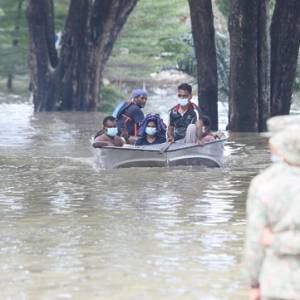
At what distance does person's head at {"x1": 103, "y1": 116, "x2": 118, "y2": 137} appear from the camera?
19.4 m

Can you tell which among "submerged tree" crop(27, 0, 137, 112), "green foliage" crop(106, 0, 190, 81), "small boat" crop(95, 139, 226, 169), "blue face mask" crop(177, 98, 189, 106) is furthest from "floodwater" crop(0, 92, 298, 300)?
"green foliage" crop(106, 0, 190, 81)

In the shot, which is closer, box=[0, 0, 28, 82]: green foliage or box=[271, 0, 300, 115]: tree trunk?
box=[271, 0, 300, 115]: tree trunk

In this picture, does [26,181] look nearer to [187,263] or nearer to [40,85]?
[187,263]

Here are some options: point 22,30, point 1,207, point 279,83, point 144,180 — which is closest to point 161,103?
point 22,30

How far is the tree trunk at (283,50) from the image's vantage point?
92.2ft

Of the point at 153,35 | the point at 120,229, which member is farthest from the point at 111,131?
the point at 153,35

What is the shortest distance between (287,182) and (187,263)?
4.42 metres

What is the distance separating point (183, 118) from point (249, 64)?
7.36m

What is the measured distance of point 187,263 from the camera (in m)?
10.4

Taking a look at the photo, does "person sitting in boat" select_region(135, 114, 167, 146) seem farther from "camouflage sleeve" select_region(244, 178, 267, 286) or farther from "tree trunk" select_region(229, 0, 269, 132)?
"camouflage sleeve" select_region(244, 178, 267, 286)

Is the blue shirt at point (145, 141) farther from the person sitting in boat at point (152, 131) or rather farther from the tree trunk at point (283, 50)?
the tree trunk at point (283, 50)

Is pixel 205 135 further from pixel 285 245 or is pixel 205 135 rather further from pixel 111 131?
pixel 285 245

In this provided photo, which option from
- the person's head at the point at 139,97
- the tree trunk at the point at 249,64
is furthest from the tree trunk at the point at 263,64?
the person's head at the point at 139,97

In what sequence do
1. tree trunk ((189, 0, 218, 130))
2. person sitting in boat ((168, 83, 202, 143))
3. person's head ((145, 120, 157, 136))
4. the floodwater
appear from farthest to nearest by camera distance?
tree trunk ((189, 0, 218, 130)), person sitting in boat ((168, 83, 202, 143)), person's head ((145, 120, 157, 136)), the floodwater
